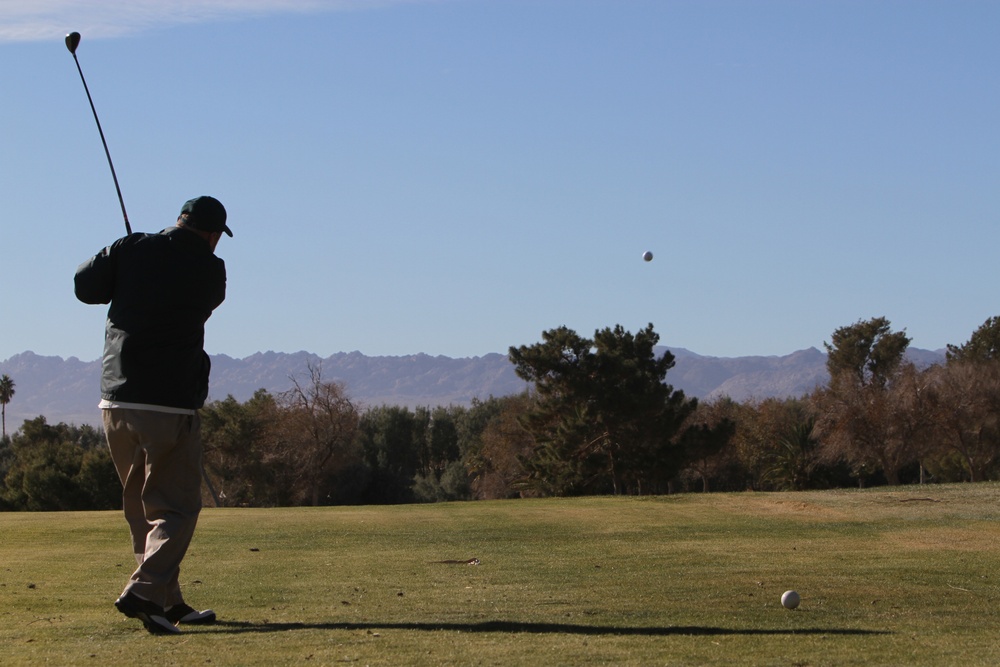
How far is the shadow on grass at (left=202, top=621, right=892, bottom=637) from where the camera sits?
723cm

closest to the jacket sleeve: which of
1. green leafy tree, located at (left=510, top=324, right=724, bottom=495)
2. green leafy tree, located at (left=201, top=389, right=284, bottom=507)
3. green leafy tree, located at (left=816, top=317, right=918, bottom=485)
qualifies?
green leafy tree, located at (left=510, top=324, right=724, bottom=495)

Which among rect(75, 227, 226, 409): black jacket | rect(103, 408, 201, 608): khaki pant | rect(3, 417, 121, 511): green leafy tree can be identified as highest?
rect(75, 227, 226, 409): black jacket

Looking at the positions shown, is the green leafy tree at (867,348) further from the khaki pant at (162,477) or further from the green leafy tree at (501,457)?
the khaki pant at (162,477)

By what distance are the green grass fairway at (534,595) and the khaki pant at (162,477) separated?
418 millimetres

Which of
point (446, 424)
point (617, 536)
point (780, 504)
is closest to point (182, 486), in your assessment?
point (617, 536)

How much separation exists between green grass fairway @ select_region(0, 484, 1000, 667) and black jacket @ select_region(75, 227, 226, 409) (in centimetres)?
149

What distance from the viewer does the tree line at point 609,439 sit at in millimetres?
60438

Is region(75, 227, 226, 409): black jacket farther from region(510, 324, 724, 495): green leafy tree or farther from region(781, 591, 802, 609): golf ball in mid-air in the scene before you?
region(510, 324, 724, 495): green leafy tree

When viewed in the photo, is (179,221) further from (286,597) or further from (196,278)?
(286,597)

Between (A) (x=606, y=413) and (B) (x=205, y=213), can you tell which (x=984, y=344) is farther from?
(B) (x=205, y=213)

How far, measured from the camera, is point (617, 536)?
17797mm

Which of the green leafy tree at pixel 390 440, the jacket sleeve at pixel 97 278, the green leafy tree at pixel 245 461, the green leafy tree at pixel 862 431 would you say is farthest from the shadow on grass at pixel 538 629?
the green leafy tree at pixel 390 440

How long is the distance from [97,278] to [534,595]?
402cm

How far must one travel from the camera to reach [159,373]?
759 cm
